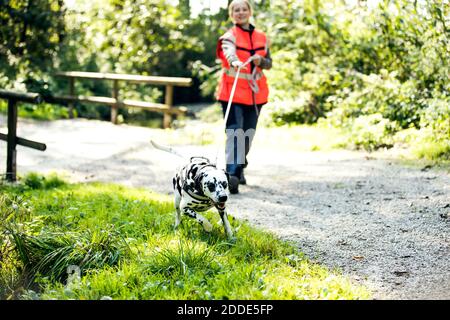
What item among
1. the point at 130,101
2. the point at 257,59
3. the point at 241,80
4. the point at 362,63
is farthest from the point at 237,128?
the point at 130,101

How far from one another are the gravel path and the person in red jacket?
53 centimetres

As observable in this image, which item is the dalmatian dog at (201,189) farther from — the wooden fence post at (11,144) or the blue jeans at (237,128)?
the wooden fence post at (11,144)

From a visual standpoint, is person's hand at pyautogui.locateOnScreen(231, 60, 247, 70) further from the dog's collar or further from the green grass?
the dog's collar

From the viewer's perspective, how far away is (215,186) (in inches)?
168

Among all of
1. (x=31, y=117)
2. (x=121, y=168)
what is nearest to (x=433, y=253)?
(x=121, y=168)

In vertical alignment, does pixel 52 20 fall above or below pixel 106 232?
above

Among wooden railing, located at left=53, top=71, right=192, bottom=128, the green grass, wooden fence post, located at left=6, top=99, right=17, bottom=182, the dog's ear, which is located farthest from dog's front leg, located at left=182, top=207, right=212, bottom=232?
wooden railing, located at left=53, top=71, right=192, bottom=128

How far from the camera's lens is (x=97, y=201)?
6129mm

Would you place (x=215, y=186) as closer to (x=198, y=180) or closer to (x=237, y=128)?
(x=198, y=180)

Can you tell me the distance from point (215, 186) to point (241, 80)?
2507 mm

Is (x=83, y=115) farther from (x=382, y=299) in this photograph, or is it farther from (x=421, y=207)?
(x=382, y=299)

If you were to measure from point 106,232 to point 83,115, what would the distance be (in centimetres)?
1199

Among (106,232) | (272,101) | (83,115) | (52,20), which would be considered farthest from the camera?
(83,115)

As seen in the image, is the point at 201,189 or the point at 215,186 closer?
the point at 215,186
